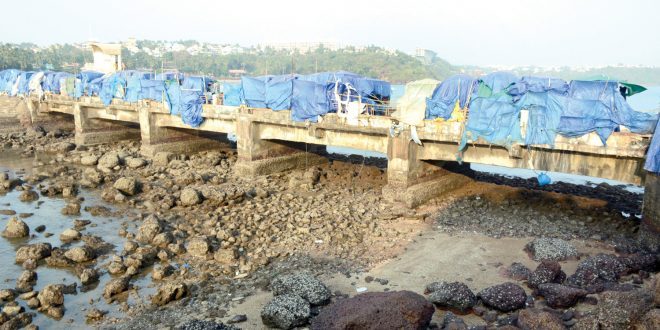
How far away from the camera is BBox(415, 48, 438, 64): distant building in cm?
12343

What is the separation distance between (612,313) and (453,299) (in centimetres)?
332

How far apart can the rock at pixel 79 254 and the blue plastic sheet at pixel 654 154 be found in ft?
58.7

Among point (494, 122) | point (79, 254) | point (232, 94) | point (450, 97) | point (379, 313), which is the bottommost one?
point (79, 254)

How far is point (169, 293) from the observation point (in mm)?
13016

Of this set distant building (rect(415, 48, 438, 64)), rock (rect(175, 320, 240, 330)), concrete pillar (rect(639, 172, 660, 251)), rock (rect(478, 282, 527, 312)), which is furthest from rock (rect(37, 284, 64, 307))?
distant building (rect(415, 48, 438, 64))

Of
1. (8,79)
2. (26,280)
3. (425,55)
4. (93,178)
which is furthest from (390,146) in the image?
(425,55)

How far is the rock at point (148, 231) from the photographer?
17.4 metres

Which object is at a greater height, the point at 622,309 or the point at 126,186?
the point at 622,309

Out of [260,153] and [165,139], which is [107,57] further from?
[260,153]

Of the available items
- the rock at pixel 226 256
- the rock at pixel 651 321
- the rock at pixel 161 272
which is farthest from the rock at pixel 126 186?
the rock at pixel 651 321

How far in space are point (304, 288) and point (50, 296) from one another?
22.3ft

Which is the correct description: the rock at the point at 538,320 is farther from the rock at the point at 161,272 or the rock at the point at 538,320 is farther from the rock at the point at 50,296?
the rock at the point at 50,296

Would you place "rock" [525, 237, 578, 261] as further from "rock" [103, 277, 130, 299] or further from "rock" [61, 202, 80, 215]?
"rock" [61, 202, 80, 215]

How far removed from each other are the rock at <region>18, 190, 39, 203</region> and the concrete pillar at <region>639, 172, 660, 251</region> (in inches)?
997
